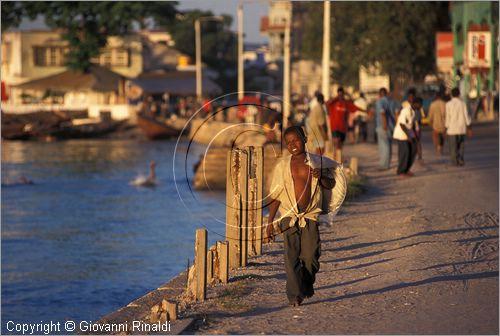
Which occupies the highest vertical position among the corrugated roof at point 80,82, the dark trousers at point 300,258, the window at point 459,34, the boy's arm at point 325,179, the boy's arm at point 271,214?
the window at point 459,34

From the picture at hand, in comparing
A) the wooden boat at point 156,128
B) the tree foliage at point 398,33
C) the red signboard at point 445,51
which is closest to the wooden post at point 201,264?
the red signboard at point 445,51

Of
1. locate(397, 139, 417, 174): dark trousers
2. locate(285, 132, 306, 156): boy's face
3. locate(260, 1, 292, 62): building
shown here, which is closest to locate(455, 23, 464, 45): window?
locate(397, 139, 417, 174): dark trousers

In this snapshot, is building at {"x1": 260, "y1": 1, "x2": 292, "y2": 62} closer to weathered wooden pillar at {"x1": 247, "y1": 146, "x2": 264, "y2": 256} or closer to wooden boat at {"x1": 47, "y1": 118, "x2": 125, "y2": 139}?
wooden boat at {"x1": 47, "y1": 118, "x2": 125, "y2": 139}

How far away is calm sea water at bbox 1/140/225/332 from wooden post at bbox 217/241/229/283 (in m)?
0.60

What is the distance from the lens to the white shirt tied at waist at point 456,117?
2530cm

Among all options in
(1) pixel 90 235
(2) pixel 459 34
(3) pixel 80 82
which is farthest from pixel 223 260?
(3) pixel 80 82

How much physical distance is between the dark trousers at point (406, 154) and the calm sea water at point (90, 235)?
3.73 metres

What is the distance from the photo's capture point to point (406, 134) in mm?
23938

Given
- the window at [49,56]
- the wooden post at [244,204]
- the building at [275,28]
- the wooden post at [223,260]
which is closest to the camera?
the wooden post at [223,260]

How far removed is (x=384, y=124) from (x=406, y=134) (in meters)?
1.54

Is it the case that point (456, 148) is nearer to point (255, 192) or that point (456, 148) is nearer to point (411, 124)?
point (411, 124)

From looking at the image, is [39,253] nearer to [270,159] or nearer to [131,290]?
[131,290]

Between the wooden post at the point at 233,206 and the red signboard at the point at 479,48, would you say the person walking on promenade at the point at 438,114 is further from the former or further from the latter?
the red signboard at the point at 479,48

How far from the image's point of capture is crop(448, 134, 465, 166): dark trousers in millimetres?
25969
